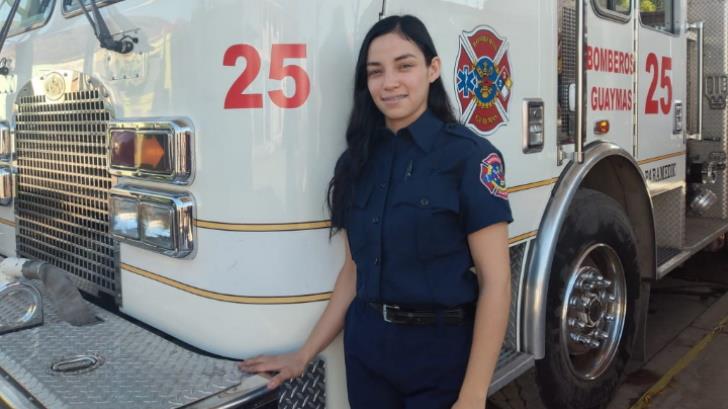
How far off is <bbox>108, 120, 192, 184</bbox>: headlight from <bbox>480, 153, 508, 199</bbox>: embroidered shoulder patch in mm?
809

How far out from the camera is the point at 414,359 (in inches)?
65.3

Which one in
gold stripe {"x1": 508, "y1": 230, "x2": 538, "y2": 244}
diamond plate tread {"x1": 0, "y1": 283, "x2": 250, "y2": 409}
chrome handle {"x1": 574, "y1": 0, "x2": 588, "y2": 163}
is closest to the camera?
diamond plate tread {"x1": 0, "y1": 283, "x2": 250, "y2": 409}

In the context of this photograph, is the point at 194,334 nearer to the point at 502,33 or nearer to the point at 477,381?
the point at 477,381

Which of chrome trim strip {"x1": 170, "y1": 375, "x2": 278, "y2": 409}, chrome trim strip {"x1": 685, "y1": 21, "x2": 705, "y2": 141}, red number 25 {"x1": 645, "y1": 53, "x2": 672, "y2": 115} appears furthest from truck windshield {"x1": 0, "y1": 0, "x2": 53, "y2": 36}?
chrome trim strip {"x1": 685, "y1": 21, "x2": 705, "y2": 141}

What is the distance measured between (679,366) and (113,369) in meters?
2.98

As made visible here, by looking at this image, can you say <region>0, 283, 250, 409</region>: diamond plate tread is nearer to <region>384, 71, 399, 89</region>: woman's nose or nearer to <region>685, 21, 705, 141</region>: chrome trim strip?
<region>384, 71, 399, 89</region>: woman's nose

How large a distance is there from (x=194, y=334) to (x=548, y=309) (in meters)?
1.33

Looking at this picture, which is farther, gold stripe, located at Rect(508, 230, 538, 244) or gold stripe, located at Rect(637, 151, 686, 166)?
gold stripe, located at Rect(637, 151, 686, 166)

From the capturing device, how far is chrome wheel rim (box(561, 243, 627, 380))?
9.00 feet

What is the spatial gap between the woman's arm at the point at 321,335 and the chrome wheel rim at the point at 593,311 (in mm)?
1141

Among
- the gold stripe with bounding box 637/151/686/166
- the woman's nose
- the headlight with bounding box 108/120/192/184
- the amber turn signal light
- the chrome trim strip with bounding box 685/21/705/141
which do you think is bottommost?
the gold stripe with bounding box 637/151/686/166

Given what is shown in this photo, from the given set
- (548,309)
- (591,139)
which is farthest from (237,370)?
(591,139)

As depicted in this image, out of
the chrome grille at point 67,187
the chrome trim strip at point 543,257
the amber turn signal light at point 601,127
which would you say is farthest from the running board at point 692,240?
the chrome grille at point 67,187

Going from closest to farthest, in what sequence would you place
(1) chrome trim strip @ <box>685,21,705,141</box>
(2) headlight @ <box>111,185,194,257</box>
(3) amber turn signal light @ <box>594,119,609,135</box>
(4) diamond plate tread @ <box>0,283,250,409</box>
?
A: (4) diamond plate tread @ <box>0,283,250,409</box> → (2) headlight @ <box>111,185,194,257</box> → (3) amber turn signal light @ <box>594,119,609,135</box> → (1) chrome trim strip @ <box>685,21,705,141</box>
